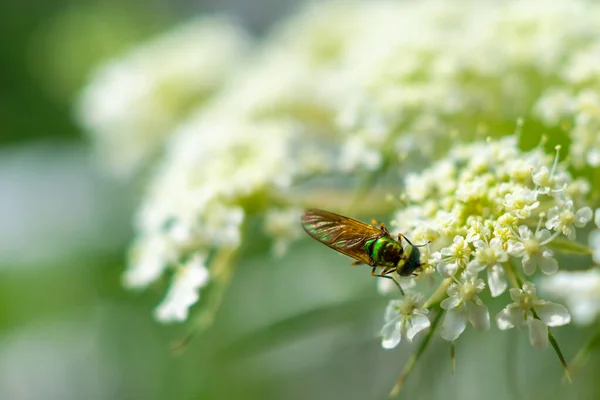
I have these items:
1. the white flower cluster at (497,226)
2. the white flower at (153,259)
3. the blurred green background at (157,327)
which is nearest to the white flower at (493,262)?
the white flower cluster at (497,226)

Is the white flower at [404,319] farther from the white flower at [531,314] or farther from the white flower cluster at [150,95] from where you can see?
the white flower cluster at [150,95]

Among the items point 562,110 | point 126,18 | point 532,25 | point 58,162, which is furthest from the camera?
point 126,18

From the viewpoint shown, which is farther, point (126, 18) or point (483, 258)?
A: point (126, 18)

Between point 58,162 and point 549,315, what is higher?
point 58,162

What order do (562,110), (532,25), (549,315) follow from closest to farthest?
(549,315), (562,110), (532,25)

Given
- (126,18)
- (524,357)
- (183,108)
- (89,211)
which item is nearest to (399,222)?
(524,357)

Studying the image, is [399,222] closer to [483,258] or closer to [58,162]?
[483,258]

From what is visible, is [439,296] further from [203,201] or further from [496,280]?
[203,201]
